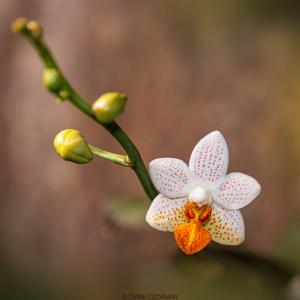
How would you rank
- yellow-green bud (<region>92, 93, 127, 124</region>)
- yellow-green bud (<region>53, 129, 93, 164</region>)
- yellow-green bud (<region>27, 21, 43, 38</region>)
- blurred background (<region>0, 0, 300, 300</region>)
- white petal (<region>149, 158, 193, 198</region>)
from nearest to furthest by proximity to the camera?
yellow-green bud (<region>27, 21, 43, 38</region>) < yellow-green bud (<region>92, 93, 127, 124</region>) < yellow-green bud (<region>53, 129, 93, 164</region>) < white petal (<region>149, 158, 193, 198</region>) < blurred background (<region>0, 0, 300, 300</region>)

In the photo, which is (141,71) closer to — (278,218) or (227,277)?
(278,218)

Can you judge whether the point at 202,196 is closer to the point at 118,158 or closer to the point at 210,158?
the point at 210,158

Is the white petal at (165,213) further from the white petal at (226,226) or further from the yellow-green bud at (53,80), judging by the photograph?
the yellow-green bud at (53,80)

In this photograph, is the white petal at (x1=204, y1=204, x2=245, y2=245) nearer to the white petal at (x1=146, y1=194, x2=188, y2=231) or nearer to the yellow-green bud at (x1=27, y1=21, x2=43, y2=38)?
the white petal at (x1=146, y1=194, x2=188, y2=231)

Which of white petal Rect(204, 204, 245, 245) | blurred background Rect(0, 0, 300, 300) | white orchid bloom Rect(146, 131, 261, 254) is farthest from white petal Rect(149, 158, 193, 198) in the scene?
blurred background Rect(0, 0, 300, 300)

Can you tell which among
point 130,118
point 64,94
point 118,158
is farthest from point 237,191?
point 130,118

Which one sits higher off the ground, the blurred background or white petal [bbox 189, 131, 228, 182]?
the blurred background

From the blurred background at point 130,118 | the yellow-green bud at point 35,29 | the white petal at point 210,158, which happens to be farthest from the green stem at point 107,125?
the blurred background at point 130,118
